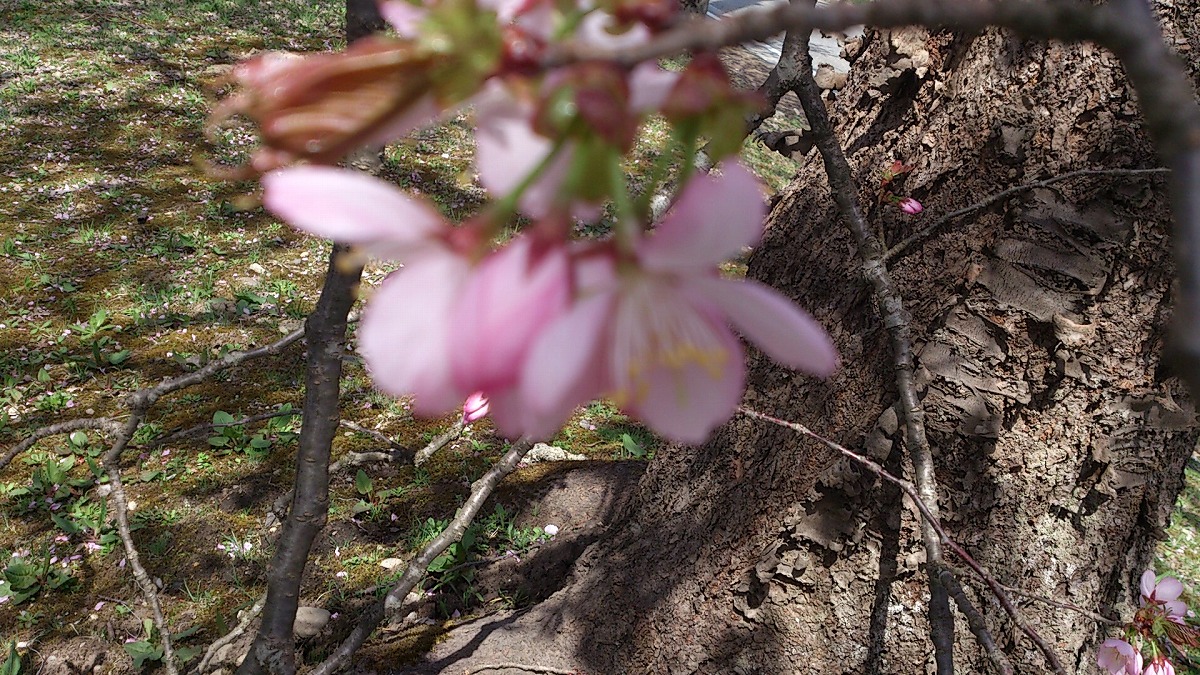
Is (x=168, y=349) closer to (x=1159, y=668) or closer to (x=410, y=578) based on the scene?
(x=410, y=578)

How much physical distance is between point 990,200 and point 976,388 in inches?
10.5

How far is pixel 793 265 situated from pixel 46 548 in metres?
2.05

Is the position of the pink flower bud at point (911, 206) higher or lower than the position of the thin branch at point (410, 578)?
higher

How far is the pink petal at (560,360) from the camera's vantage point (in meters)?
0.25

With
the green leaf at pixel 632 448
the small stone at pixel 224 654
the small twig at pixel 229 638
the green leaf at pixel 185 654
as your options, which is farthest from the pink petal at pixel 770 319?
the green leaf at pixel 632 448

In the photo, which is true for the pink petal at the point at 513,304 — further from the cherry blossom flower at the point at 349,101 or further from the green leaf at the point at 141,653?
the green leaf at the point at 141,653

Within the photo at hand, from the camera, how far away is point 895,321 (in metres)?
1.03

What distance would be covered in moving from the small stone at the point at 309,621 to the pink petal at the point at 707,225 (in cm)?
176

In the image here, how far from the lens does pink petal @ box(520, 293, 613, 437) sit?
0.25 meters

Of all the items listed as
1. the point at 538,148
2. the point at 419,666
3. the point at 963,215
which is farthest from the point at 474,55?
the point at 419,666

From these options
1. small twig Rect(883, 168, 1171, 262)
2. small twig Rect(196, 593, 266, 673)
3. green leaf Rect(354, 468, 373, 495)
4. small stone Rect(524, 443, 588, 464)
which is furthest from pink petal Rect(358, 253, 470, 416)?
small stone Rect(524, 443, 588, 464)

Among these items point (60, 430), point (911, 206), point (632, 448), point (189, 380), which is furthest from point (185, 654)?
point (911, 206)

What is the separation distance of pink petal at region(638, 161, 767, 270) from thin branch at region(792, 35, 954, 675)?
733 millimetres

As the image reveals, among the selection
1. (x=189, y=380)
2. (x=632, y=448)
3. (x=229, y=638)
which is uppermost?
(x=632, y=448)
